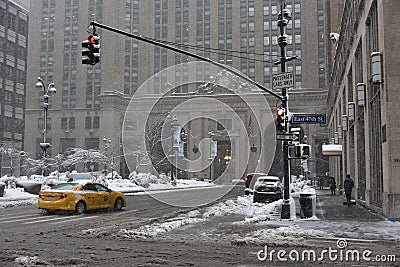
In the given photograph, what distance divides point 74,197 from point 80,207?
0.56 metres

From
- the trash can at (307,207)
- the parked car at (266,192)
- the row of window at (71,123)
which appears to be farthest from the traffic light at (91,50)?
the row of window at (71,123)

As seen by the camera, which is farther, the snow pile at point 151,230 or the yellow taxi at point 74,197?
the yellow taxi at point 74,197

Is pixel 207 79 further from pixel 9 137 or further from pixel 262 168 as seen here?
pixel 9 137

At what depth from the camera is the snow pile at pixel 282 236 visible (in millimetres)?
11305

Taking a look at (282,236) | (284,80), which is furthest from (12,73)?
(282,236)

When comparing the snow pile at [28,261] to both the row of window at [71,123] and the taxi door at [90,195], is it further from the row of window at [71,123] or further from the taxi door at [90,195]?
the row of window at [71,123]

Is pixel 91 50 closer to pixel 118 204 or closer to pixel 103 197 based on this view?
pixel 103 197

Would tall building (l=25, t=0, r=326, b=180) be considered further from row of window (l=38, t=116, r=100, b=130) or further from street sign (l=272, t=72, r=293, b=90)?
street sign (l=272, t=72, r=293, b=90)

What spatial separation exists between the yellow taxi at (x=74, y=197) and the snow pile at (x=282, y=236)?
27.7ft

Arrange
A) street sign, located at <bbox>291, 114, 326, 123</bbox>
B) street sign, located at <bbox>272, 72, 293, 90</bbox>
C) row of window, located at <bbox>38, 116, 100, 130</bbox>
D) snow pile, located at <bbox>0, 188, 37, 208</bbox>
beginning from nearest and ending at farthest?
1. street sign, located at <bbox>272, 72, 293, 90</bbox>
2. street sign, located at <bbox>291, 114, 326, 123</bbox>
3. snow pile, located at <bbox>0, 188, 37, 208</bbox>
4. row of window, located at <bbox>38, 116, 100, 130</bbox>

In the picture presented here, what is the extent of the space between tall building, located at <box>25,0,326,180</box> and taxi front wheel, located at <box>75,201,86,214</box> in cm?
8033

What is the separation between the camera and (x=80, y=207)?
733 inches

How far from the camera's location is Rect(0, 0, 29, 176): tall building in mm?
72688

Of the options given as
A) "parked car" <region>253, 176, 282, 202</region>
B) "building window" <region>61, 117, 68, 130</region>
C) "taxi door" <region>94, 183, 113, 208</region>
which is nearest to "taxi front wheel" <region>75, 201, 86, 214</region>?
"taxi door" <region>94, 183, 113, 208</region>
